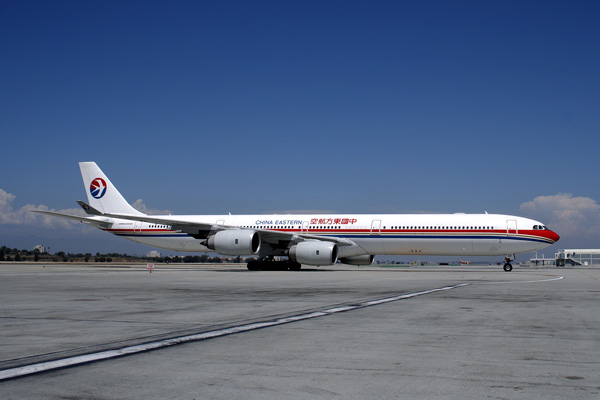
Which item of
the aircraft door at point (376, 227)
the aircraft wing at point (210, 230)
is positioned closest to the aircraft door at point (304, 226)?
the aircraft wing at point (210, 230)

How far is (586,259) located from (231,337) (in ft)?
429

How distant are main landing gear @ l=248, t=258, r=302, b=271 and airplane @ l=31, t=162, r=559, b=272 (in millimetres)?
65

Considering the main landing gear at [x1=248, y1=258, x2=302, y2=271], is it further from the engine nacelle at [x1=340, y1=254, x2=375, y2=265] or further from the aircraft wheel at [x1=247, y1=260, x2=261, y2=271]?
the engine nacelle at [x1=340, y1=254, x2=375, y2=265]

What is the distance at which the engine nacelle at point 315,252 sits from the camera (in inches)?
1276

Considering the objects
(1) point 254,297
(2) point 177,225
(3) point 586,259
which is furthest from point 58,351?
(3) point 586,259

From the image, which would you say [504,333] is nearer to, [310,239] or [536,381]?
[536,381]

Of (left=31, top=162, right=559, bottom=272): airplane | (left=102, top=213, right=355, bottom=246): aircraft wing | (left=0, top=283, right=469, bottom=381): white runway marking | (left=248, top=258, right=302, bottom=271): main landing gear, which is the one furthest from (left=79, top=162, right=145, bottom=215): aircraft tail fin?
(left=0, top=283, right=469, bottom=381): white runway marking

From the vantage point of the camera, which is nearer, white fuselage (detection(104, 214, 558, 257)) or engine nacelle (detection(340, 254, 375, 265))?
white fuselage (detection(104, 214, 558, 257))

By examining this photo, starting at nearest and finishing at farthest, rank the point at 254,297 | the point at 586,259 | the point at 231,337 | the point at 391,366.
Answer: the point at 391,366 < the point at 231,337 < the point at 254,297 < the point at 586,259

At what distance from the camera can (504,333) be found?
7402 mm


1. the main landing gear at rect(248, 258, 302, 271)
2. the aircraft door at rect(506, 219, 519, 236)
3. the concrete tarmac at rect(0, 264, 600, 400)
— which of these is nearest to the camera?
the concrete tarmac at rect(0, 264, 600, 400)

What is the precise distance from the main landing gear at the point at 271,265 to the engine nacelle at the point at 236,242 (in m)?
2.85

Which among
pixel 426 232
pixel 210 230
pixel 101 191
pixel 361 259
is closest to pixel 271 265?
pixel 210 230

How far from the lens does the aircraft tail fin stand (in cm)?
4394
